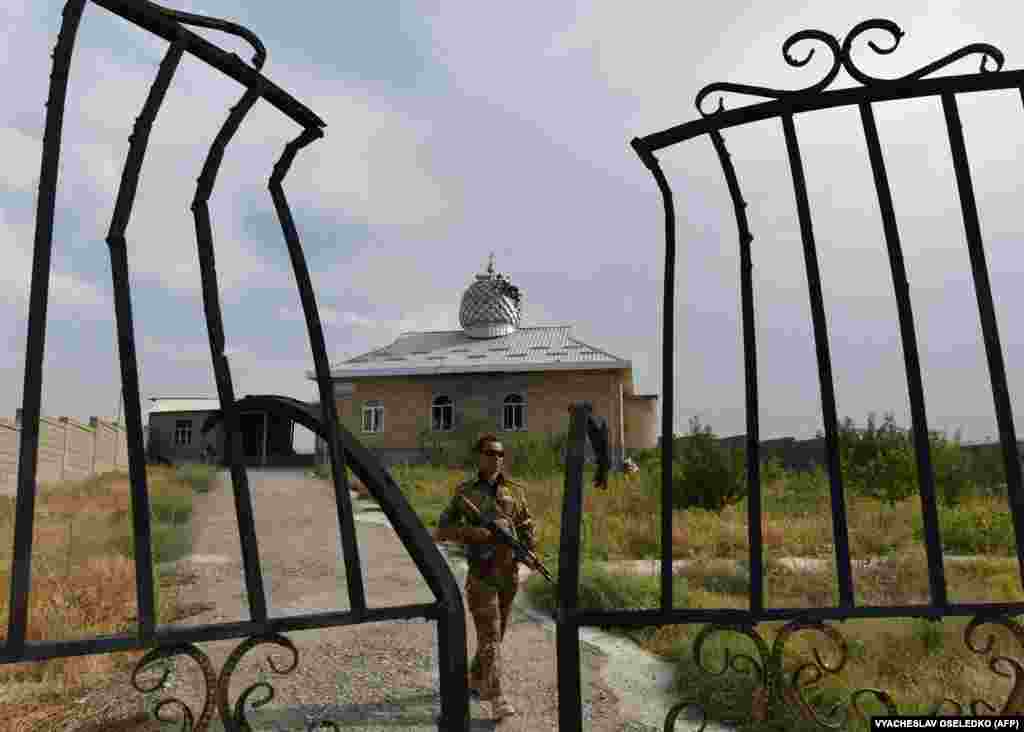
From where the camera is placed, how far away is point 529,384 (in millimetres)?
20078

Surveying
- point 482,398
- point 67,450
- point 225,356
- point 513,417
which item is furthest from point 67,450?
point 225,356

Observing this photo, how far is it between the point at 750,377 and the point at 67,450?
61.8 ft

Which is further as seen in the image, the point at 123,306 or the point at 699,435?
the point at 699,435

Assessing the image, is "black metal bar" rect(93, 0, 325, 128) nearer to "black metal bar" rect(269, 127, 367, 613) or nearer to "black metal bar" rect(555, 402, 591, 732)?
"black metal bar" rect(269, 127, 367, 613)

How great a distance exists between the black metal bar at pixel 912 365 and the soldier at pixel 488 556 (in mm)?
2477

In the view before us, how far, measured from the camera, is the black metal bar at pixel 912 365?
185cm

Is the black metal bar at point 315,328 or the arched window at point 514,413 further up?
the arched window at point 514,413

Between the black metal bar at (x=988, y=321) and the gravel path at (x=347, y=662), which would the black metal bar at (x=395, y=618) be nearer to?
the black metal bar at (x=988, y=321)

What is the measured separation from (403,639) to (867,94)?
16.4 ft

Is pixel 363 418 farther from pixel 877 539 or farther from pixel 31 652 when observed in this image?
pixel 31 652

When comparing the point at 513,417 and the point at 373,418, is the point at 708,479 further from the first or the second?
the point at 373,418

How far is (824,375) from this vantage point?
195cm

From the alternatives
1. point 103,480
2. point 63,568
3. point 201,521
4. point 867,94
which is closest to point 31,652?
point 867,94

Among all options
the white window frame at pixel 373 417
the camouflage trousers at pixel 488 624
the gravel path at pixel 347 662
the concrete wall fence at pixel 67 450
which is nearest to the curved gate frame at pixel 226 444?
the gravel path at pixel 347 662
